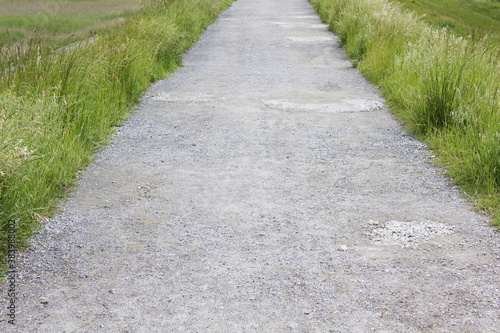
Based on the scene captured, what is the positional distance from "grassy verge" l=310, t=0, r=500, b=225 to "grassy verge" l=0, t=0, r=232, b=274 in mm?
3963

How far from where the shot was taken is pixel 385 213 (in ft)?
17.2

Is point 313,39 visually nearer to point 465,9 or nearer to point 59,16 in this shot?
point 59,16

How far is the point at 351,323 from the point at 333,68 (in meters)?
9.72

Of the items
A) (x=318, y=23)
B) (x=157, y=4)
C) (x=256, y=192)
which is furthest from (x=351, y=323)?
(x=318, y=23)

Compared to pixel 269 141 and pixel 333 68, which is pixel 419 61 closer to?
pixel 269 141

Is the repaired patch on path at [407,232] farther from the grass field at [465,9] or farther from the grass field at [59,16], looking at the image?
the grass field at [465,9]

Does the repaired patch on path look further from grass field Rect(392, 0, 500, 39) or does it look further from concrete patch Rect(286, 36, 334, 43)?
grass field Rect(392, 0, 500, 39)

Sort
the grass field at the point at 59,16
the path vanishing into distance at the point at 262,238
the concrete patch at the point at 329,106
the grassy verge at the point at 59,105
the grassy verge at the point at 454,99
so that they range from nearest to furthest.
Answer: the path vanishing into distance at the point at 262,238
the grassy verge at the point at 59,105
the grassy verge at the point at 454,99
the concrete patch at the point at 329,106
the grass field at the point at 59,16

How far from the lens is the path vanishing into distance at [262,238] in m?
3.65

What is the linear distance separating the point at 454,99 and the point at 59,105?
15.8ft

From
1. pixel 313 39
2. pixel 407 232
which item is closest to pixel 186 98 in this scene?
pixel 407 232

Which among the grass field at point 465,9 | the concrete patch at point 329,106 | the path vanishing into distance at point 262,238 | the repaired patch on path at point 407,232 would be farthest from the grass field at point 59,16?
the grass field at point 465,9

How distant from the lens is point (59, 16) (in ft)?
68.8

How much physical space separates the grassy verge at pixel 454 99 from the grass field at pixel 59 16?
28.1ft
